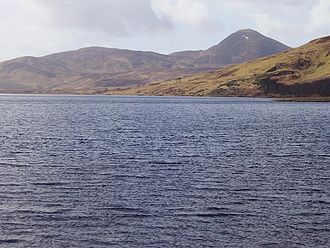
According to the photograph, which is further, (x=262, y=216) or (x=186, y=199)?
(x=186, y=199)

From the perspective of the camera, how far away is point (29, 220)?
3506 centimetres

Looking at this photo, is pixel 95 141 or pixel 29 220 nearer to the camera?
pixel 29 220

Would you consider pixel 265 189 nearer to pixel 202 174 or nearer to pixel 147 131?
pixel 202 174

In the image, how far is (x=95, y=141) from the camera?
275 feet

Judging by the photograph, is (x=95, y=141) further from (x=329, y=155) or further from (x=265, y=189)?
(x=265, y=189)

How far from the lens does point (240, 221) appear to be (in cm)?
3559

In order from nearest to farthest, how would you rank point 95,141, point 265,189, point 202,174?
point 265,189 < point 202,174 < point 95,141

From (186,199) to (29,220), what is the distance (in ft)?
42.3

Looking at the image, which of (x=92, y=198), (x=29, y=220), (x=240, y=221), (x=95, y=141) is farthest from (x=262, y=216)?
(x=95, y=141)

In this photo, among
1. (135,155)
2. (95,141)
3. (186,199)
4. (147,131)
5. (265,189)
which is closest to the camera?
(186,199)

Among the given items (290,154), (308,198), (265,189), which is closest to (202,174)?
(265,189)

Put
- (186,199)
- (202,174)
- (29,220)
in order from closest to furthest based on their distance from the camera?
(29,220) < (186,199) < (202,174)

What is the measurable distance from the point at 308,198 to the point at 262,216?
7.34m

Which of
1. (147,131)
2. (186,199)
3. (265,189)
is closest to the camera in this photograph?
(186,199)
